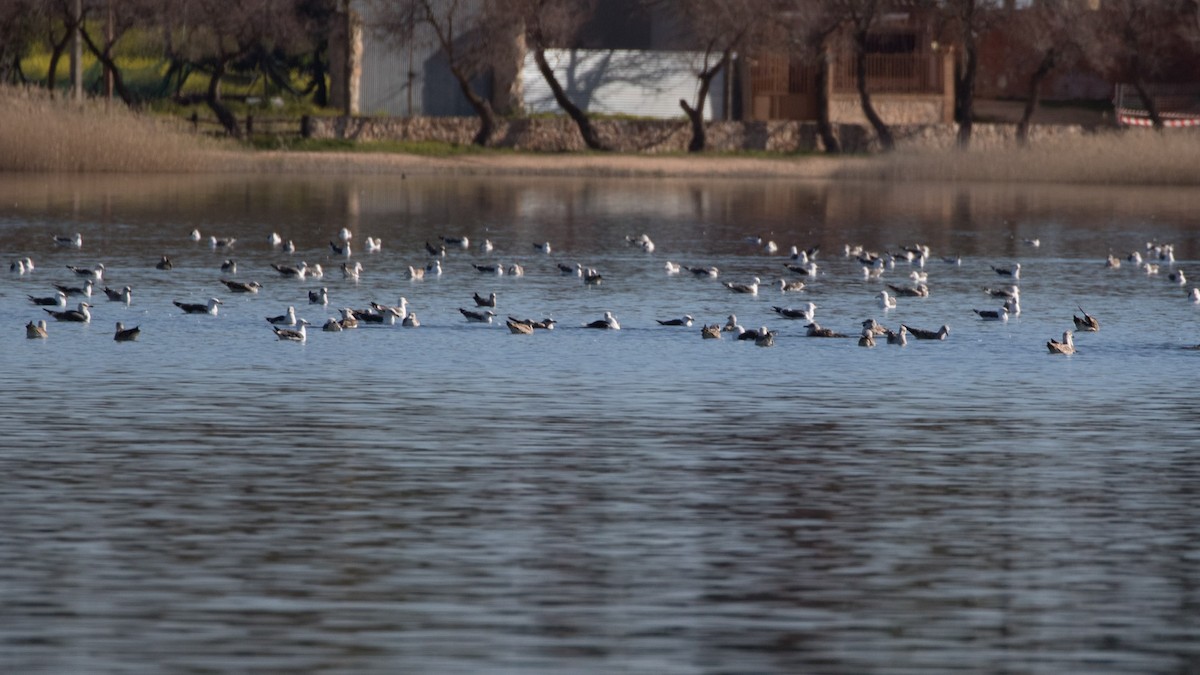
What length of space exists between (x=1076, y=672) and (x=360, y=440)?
7.18 metres

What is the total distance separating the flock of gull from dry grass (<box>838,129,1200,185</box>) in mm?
25373

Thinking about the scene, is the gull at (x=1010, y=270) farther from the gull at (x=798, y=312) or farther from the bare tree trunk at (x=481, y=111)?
the bare tree trunk at (x=481, y=111)

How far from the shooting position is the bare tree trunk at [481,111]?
7494 cm

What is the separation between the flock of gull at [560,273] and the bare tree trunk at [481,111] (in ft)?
121

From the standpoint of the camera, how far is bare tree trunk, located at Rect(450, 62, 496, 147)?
74.9 m

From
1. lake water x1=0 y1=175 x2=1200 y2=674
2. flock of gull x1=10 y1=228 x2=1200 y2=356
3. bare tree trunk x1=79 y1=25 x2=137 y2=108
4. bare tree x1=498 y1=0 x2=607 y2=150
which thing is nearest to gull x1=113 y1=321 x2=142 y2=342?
flock of gull x1=10 y1=228 x2=1200 y2=356

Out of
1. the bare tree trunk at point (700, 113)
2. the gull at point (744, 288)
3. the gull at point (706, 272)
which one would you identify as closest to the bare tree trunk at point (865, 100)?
the bare tree trunk at point (700, 113)

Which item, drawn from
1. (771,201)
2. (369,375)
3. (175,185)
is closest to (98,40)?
(175,185)

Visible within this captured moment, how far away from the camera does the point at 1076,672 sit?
9.62 metres

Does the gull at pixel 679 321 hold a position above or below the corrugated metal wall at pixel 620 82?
below

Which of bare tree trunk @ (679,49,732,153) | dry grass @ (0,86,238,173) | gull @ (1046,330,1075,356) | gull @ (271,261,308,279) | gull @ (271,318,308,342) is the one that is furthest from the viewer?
bare tree trunk @ (679,49,732,153)

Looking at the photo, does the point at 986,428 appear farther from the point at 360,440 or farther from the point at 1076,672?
the point at 1076,672

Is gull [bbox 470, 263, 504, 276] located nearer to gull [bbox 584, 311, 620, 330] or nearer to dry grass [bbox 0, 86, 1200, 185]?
gull [bbox 584, 311, 620, 330]

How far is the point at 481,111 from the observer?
75.4 m
